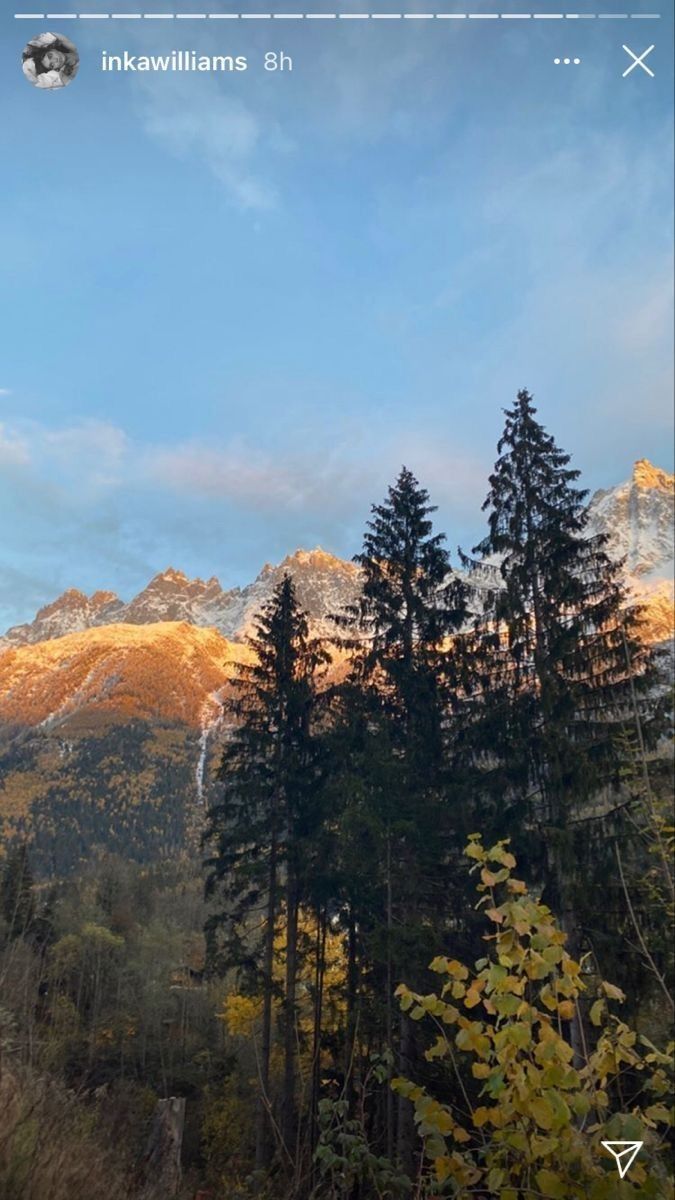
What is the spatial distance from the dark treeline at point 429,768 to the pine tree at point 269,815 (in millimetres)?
61

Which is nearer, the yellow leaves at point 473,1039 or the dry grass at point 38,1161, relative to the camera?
the yellow leaves at point 473,1039

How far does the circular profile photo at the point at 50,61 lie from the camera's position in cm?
698

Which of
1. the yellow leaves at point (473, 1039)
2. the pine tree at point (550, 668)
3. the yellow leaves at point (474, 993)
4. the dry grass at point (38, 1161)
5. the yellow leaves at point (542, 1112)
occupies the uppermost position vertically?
the pine tree at point (550, 668)

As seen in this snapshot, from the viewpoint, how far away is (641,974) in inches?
484

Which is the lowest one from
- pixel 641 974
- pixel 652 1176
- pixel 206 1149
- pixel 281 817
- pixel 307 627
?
pixel 206 1149

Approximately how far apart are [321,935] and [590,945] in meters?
6.75

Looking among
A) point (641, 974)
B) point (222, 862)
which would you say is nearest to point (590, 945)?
point (641, 974)

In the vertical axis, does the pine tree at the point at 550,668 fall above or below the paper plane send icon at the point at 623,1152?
above

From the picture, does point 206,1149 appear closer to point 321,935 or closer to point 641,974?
point 321,935

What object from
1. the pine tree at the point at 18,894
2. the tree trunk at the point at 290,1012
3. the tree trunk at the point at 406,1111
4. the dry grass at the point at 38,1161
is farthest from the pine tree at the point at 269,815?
the pine tree at the point at 18,894

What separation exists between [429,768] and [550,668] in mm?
3964

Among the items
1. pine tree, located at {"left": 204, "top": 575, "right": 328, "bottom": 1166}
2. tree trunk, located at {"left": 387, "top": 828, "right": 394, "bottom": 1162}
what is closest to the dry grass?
tree trunk, located at {"left": 387, "top": 828, "right": 394, "bottom": 1162}

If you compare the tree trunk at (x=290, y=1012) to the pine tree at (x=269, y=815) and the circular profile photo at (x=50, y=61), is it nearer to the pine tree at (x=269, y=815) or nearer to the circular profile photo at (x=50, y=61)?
the pine tree at (x=269, y=815)

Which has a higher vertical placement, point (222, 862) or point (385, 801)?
point (385, 801)
